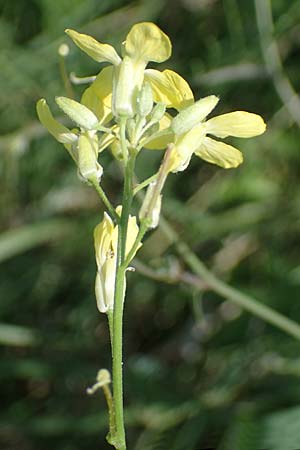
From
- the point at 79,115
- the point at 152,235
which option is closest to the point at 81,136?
the point at 79,115

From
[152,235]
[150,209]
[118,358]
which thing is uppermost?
[152,235]

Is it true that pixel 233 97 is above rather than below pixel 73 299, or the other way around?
above

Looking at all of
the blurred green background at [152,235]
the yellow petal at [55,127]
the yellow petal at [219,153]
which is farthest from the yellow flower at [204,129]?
the blurred green background at [152,235]

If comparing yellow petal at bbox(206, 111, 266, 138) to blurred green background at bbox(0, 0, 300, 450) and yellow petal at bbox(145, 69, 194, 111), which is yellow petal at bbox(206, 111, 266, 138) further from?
blurred green background at bbox(0, 0, 300, 450)

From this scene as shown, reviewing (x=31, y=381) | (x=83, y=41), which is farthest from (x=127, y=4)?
(x=83, y=41)

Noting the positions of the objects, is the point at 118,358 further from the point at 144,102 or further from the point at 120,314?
the point at 144,102

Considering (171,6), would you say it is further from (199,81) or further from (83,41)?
(83,41)
